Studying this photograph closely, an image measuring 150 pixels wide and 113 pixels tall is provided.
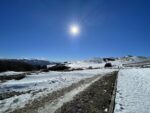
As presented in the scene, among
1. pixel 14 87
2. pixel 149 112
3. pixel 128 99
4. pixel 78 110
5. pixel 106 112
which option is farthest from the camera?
pixel 14 87

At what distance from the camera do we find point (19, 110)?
39.4 feet

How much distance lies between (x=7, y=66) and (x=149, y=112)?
52.5 metres

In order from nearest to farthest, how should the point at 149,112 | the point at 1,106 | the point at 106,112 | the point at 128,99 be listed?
the point at 149,112, the point at 106,112, the point at 128,99, the point at 1,106

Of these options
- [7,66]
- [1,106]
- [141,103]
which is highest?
[7,66]

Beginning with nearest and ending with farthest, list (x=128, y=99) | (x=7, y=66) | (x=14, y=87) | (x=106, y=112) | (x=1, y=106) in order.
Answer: (x=106, y=112) < (x=128, y=99) < (x=1, y=106) < (x=14, y=87) < (x=7, y=66)

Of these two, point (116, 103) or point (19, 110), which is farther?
point (19, 110)

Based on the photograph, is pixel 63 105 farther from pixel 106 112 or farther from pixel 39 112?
pixel 106 112

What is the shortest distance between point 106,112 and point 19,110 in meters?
5.59

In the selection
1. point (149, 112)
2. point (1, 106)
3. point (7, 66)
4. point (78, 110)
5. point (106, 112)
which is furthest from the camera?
point (7, 66)

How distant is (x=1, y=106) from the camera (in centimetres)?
1373

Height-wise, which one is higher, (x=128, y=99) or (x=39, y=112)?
(x=128, y=99)

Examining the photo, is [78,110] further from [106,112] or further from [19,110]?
[19,110]

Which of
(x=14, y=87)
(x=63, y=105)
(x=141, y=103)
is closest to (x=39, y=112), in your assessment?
(x=63, y=105)

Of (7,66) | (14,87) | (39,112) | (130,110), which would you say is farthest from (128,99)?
(7,66)
